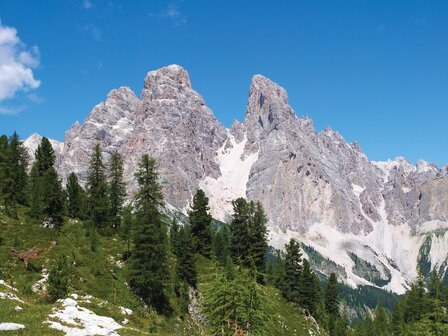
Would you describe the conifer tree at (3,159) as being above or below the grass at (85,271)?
above

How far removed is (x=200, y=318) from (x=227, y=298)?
27877mm

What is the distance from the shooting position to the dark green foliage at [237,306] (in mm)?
26328

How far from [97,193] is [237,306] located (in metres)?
47.4

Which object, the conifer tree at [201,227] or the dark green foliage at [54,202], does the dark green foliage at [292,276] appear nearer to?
the conifer tree at [201,227]

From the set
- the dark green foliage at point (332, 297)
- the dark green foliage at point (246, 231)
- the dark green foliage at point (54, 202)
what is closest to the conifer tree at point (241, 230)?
the dark green foliage at point (246, 231)

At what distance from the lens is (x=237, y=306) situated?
26.5 metres

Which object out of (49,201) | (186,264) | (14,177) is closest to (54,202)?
(49,201)

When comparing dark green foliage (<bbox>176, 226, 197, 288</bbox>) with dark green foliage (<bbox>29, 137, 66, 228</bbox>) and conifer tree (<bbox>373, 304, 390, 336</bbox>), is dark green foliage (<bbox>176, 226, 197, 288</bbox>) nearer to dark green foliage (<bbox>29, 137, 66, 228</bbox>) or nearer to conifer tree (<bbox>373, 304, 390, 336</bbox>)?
dark green foliage (<bbox>29, 137, 66, 228</bbox>)

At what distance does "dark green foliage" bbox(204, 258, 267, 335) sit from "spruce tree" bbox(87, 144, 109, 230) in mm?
42034

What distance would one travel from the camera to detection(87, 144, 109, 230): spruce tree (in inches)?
2645

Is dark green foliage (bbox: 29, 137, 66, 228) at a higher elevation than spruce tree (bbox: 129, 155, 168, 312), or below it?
higher

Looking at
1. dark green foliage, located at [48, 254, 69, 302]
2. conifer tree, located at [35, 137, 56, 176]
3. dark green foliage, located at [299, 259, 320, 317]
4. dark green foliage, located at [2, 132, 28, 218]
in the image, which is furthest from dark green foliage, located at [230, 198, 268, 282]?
dark green foliage, located at [48, 254, 69, 302]

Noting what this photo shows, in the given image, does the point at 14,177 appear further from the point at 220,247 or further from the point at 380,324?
the point at 380,324

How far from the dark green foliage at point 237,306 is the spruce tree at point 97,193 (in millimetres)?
42034
